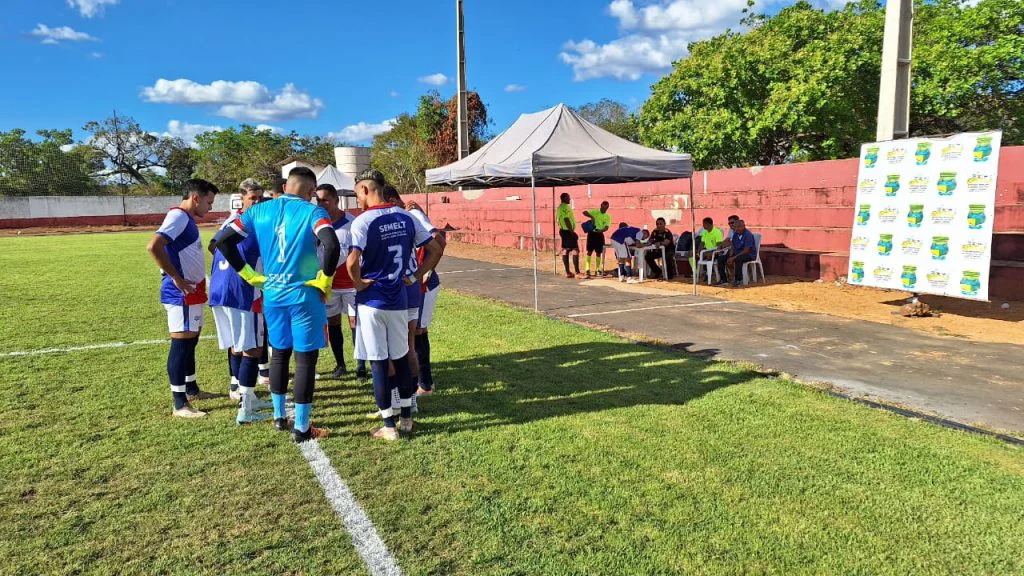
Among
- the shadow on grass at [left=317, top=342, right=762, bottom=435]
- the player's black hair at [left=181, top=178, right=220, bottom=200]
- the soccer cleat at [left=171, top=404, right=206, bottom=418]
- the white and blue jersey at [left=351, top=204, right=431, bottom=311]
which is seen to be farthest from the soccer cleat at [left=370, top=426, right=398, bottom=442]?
the player's black hair at [left=181, top=178, right=220, bottom=200]

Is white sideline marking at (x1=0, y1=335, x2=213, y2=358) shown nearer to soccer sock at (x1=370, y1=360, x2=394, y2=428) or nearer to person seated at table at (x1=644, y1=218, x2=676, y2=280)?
soccer sock at (x1=370, y1=360, x2=394, y2=428)

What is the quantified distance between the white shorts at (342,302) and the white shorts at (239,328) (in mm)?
691

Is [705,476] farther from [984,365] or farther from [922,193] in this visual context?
[922,193]

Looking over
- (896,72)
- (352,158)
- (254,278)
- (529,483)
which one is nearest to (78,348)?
(254,278)

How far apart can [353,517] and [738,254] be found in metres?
10.0

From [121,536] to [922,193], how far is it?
9.40 metres

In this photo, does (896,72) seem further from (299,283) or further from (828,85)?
(299,283)

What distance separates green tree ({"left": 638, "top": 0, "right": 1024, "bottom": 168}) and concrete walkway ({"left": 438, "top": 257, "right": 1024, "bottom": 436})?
1096 cm

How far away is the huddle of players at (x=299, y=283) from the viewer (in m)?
3.99

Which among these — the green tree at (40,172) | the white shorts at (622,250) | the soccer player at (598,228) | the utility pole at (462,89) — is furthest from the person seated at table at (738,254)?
the green tree at (40,172)

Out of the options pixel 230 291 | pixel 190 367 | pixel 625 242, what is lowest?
pixel 190 367

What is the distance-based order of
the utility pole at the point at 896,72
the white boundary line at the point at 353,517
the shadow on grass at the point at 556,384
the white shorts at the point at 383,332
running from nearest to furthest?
the white boundary line at the point at 353,517 → the white shorts at the point at 383,332 → the shadow on grass at the point at 556,384 → the utility pole at the point at 896,72

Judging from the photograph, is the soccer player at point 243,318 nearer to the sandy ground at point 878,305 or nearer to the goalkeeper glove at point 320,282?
the goalkeeper glove at point 320,282

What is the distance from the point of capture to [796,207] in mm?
12117
